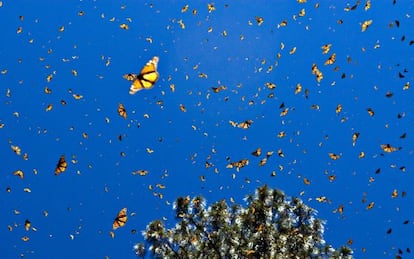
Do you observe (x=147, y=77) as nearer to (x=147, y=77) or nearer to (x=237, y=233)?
(x=147, y=77)

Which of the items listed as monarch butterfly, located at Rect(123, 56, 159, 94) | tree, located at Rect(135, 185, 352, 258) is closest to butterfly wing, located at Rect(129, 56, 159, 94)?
monarch butterfly, located at Rect(123, 56, 159, 94)

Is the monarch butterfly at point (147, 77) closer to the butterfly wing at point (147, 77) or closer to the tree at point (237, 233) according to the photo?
the butterfly wing at point (147, 77)

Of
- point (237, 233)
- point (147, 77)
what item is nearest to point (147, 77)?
point (147, 77)

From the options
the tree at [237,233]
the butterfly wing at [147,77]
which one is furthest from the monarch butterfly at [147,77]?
the tree at [237,233]

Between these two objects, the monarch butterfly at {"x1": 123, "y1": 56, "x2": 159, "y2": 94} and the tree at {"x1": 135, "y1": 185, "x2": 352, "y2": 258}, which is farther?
the tree at {"x1": 135, "y1": 185, "x2": 352, "y2": 258}

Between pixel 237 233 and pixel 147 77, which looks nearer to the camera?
pixel 147 77

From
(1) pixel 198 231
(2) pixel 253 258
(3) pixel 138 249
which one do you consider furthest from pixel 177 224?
(2) pixel 253 258

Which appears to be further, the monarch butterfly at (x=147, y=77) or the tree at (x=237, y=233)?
the tree at (x=237, y=233)

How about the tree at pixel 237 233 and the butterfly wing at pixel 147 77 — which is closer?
the butterfly wing at pixel 147 77

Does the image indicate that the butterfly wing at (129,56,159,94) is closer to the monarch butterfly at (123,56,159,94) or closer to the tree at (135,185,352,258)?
the monarch butterfly at (123,56,159,94)
